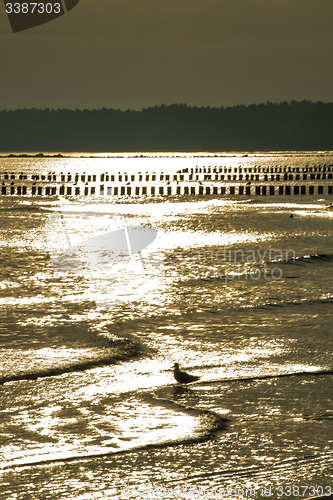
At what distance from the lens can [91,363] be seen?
35.6ft

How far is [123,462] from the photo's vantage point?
7.16 meters

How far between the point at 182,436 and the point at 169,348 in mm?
3921

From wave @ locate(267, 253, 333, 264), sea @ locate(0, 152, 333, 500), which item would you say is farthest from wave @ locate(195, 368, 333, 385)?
wave @ locate(267, 253, 333, 264)

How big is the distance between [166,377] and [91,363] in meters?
1.34

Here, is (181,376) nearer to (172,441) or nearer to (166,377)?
(166,377)

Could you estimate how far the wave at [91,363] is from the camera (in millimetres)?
10102

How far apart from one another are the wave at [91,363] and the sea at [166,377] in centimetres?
3

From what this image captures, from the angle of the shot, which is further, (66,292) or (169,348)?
(66,292)

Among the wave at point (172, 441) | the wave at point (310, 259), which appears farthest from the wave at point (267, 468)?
the wave at point (310, 259)

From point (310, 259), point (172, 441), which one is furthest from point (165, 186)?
point (172, 441)

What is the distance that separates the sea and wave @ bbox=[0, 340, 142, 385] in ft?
0.09

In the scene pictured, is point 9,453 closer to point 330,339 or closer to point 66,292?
point 330,339

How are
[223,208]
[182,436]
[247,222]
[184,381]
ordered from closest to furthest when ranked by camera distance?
[182,436]
[184,381]
[247,222]
[223,208]

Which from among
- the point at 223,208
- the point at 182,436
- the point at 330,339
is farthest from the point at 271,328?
the point at 223,208
